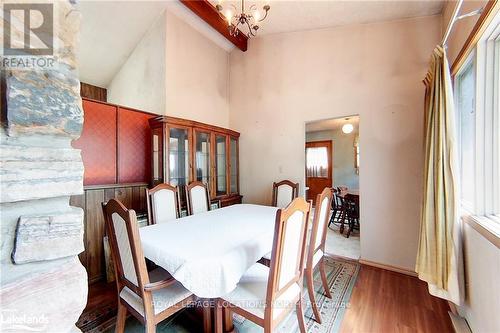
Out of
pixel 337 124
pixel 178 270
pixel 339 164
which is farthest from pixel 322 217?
pixel 339 164

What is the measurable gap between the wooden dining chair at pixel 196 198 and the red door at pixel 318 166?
4.35 metres

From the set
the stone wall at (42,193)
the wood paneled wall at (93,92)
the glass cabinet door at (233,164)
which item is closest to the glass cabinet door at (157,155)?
the glass cabinet door at (233,164)

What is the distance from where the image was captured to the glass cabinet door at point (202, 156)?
10.3 feet

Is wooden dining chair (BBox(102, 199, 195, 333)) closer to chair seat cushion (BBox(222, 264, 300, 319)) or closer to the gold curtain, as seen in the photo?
chair seat cushion (BBox(222, 264, 300, 319))

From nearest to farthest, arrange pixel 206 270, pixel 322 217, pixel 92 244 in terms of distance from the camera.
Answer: pixel 206 270
pixel 322 217
pixel 92 244

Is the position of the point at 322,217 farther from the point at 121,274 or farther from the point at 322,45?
the point at 322,45

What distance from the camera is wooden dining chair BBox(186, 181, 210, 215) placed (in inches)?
105

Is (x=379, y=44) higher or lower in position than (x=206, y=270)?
higher

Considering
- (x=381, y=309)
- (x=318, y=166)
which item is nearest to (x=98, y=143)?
(x=381, y=309)

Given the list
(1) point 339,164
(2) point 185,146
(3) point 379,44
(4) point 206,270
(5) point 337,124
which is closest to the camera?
(4) point 206,270

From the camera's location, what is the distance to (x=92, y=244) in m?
2.40

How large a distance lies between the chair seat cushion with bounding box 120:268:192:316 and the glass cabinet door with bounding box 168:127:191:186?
5.08 feet

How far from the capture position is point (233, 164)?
383 cm

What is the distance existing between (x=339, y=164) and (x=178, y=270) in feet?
19.5
